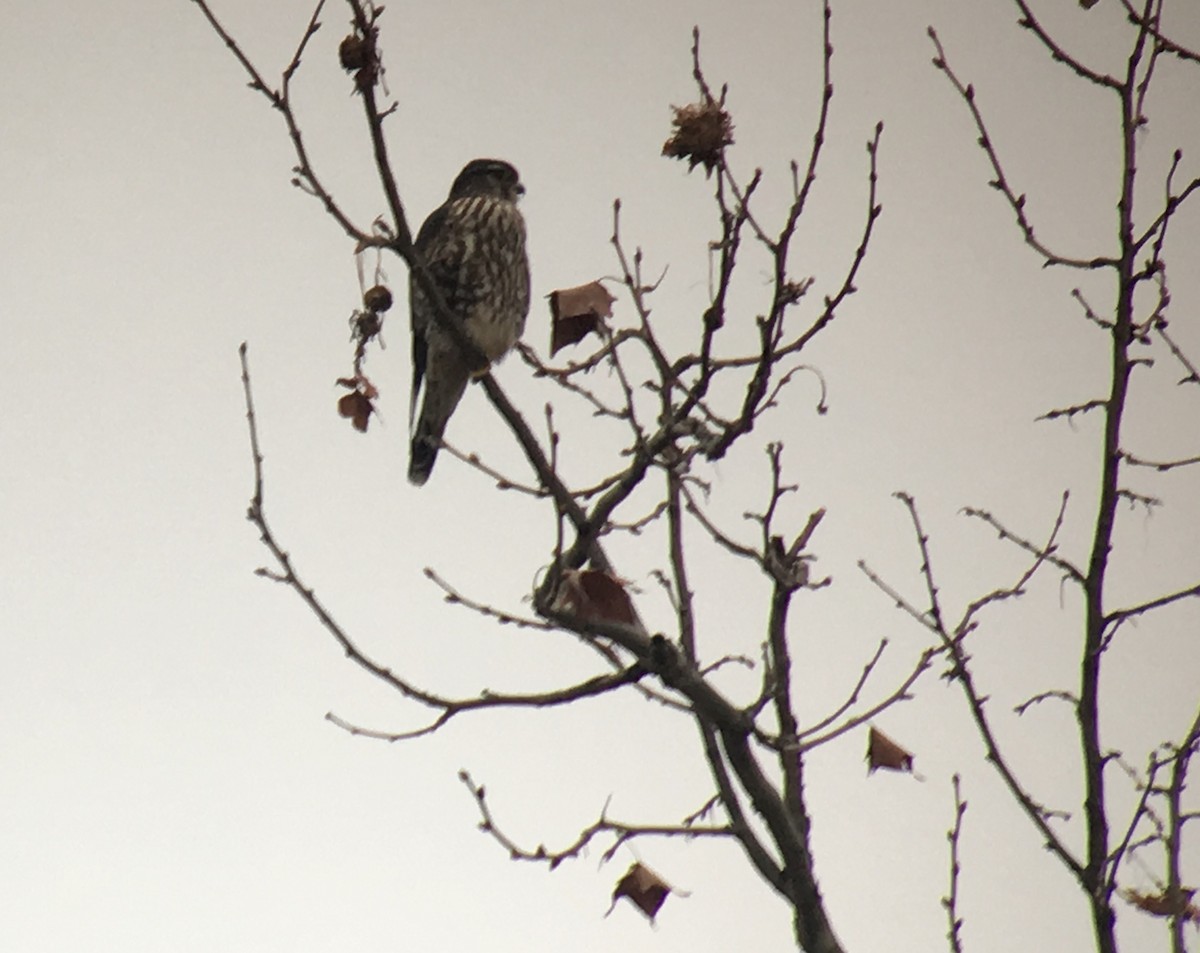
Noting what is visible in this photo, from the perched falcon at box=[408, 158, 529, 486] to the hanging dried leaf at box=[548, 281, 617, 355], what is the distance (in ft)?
7.62

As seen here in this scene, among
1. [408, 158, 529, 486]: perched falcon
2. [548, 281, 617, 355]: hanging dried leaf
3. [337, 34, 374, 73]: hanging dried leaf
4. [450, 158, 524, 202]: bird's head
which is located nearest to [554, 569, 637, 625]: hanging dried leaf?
[548, 281, 617, 355]: hanging dried leaf

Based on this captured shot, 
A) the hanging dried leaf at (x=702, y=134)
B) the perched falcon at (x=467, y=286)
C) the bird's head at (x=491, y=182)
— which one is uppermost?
the bird's head at (x=491, y=182)

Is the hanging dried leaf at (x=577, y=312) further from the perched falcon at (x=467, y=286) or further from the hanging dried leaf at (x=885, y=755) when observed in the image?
the perched falcon at (x=467, y=286)

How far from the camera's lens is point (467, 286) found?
17.6 feet

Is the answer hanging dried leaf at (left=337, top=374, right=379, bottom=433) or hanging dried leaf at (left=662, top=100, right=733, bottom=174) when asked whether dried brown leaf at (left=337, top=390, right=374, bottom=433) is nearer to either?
hanging dried leaf at (left=337, top=374, right=379, bottom=433)

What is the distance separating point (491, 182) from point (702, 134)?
10.2ft

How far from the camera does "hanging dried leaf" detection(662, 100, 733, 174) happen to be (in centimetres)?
273

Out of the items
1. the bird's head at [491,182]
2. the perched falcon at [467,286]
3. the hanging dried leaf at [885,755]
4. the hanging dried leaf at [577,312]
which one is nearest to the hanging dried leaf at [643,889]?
the hanging dried leaf at [885,755]

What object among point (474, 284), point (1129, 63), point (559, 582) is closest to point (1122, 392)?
point (1129, 63)

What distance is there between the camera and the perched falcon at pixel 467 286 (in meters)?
5.37

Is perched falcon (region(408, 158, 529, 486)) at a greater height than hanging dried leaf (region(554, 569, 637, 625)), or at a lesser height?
greater

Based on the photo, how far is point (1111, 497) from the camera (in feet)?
8.34

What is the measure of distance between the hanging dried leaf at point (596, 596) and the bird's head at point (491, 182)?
130 inches

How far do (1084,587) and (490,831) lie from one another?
1.31 metres
